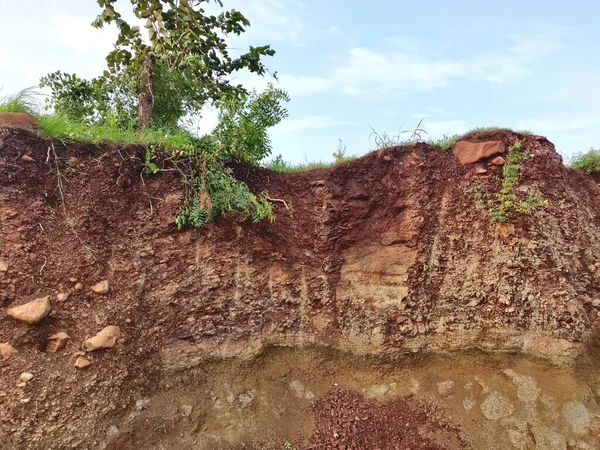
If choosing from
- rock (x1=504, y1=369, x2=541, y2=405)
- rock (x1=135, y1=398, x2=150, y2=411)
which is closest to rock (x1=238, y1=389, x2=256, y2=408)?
rock (x1=135, y1=398, x2=150, y2=411)

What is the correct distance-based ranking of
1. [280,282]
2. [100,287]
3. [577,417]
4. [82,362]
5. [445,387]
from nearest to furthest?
[82,362] < [100,287] < [577,417] < [445,387] < [280,282]

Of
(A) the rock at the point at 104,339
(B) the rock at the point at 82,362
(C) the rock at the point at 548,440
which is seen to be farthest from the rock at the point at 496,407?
(B) the rock at the point at 82,362

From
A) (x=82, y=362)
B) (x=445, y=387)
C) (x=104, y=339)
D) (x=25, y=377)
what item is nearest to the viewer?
(x=25, y=377)

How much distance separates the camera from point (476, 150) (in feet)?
18.8

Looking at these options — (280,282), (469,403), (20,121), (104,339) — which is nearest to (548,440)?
(469,403)

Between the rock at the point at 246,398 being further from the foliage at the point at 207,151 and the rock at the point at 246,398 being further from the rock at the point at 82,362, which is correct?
the foliage at the point at 207,151

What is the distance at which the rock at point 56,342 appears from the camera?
4172mm

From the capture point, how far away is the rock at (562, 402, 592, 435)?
4621 mm

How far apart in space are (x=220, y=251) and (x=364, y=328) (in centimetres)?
210

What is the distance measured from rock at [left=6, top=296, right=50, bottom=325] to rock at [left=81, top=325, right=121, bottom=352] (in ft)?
1.66

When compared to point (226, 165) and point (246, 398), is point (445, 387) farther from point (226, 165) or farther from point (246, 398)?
point (226, 165)

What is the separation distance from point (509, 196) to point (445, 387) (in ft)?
8.43

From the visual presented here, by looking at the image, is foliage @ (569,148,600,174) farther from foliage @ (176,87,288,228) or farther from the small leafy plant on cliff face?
foliage @ (176,87,288,228)

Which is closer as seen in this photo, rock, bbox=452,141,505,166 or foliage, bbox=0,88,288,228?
foliage, bbox=0,88,288,228
